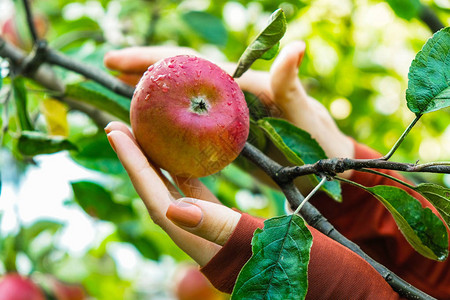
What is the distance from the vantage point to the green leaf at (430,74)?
56 cm

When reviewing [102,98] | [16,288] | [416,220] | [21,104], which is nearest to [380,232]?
[416,220]

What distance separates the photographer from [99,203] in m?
1.14

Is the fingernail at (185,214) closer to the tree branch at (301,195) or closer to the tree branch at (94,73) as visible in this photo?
the tree branch at (301,195)

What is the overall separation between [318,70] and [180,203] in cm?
142

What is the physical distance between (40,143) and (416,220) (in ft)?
1.89

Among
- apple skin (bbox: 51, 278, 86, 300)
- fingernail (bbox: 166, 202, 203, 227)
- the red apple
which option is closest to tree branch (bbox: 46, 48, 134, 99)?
fingernail (bbox: 166, 202, 203, 227)

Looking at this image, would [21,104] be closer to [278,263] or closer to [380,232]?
[278,263]

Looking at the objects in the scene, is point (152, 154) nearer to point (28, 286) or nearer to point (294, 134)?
point (294, 134)

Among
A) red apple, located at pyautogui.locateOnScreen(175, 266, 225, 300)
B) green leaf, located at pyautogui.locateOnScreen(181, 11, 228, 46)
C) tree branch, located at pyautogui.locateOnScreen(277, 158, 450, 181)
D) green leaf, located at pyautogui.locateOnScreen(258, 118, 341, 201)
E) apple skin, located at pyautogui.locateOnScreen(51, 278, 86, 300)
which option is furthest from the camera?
red apple, located at pyautogui.locateOnScreen(175, 266, 225, 300)

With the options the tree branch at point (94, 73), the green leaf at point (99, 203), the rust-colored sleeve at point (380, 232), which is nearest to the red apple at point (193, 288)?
the green leaf at point (99, 203)

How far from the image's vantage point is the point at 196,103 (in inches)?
24.2

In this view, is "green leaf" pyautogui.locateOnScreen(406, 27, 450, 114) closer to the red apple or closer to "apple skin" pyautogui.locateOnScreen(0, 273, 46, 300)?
"apple skin" pyautogui.locateOnScreen(0, 273, 46, 300)

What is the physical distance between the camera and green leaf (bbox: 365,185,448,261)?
61 centimetres

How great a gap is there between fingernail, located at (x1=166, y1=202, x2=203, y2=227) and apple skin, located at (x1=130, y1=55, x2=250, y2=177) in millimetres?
87
